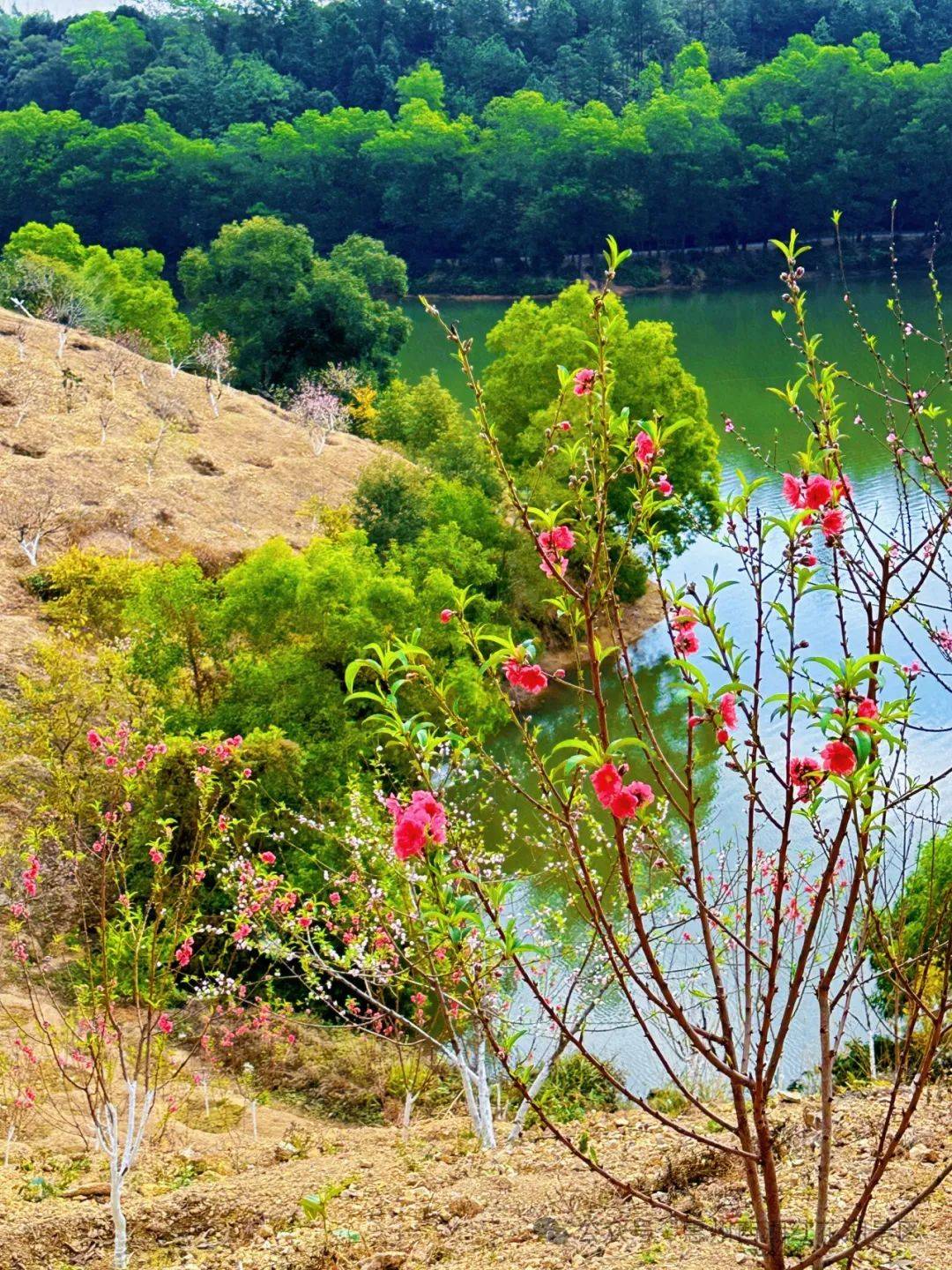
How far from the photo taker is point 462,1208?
5977mm

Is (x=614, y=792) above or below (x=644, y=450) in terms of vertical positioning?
below

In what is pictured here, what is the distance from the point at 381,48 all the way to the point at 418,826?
83.1 meters

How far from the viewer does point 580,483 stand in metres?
3.71

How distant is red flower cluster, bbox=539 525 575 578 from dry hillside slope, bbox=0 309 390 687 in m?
13.1

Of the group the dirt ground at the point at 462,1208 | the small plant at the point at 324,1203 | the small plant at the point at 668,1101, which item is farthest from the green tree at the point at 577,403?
the small plant at the point at 324,1203

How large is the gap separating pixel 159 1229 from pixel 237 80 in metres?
76.2

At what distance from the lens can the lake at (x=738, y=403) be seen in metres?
16.4

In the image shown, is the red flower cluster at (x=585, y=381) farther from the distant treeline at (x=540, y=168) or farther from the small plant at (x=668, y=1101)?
the distant treeline at (x=540, y=168)

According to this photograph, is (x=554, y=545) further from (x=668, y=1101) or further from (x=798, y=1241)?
(x=668, y=1101)

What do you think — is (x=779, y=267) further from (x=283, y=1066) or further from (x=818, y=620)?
(x=283, y=1066)

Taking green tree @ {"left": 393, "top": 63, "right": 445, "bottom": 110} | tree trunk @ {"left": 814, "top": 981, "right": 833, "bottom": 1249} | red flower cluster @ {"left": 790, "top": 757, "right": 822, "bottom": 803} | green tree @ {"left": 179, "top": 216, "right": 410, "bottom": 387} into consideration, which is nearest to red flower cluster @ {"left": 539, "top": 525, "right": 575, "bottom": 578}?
red flower cluster @ {"left": 790, "top": 757, "right": 822, "bottom": 803}

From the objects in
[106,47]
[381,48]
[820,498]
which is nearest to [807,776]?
[820,498]

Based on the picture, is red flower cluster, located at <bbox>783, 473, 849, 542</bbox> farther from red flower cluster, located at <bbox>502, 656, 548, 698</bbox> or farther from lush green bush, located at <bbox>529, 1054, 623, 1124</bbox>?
lush green bush, located at <bbox>529, 1054, 623, 1124</bbox>

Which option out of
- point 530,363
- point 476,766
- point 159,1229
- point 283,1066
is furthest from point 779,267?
point 159,1229
